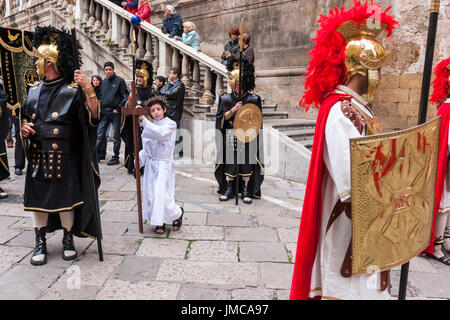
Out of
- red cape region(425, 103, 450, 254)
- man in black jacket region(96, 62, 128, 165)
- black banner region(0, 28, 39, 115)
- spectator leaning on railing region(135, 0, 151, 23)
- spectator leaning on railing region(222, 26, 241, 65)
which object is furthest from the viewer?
spectator leaning on railing region(135, 0, 151, 23)

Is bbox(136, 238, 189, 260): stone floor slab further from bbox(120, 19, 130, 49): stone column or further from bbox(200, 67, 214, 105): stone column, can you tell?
bbox(120, 19, 130, 49): stone column

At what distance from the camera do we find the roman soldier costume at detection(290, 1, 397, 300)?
2070 millimetres

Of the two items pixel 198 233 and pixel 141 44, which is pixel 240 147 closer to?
pixel 198 233

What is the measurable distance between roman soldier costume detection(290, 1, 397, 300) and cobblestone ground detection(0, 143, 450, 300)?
39.6 inches

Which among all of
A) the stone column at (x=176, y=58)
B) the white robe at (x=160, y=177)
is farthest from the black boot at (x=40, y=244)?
the stone column at (x=176, y=58)

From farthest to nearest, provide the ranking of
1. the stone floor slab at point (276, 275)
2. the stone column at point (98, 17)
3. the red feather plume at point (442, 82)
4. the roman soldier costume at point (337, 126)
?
the stone column at point (98, 17) < the red feather plume at point (442, 82) < the stone floor slab at point (276, 275) < the roman soldier costume at point (337, 126)

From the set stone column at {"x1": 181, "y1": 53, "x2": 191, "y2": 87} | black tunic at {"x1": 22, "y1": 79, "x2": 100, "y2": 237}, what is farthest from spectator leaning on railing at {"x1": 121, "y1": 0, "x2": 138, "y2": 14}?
black tunic at {"x1": 22, "y1": 79, "x2": 100, "y2": 237}

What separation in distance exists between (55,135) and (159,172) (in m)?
1.33

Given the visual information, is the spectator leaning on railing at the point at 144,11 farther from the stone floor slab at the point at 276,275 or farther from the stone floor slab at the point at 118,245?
the stone floor slab at the point at 276,275

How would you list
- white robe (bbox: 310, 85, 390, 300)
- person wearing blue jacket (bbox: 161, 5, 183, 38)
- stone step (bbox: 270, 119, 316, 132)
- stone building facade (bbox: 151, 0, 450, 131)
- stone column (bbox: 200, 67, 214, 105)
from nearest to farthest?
white robe (bbox: 310, 85, 390, 300) → stone building facade (bbox: 151, 0, 450, 131) → stone step (bbox: 270, 119, 316, 132) → stone column (bbox: 200, 67, 214, 105) → person wearing blue jacket (bbox: 161, 5, 183, 38)

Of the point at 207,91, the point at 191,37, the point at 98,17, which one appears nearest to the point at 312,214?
the point at 207,91

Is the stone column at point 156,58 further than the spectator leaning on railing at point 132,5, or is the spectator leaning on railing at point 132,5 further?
the spectator leaning on railing at point 132,5

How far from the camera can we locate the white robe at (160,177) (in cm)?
426

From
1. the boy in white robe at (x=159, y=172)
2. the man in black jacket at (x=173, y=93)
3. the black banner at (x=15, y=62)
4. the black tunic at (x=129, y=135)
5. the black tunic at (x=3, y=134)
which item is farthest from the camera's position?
the man in black jacket at (x=173, y=93)
